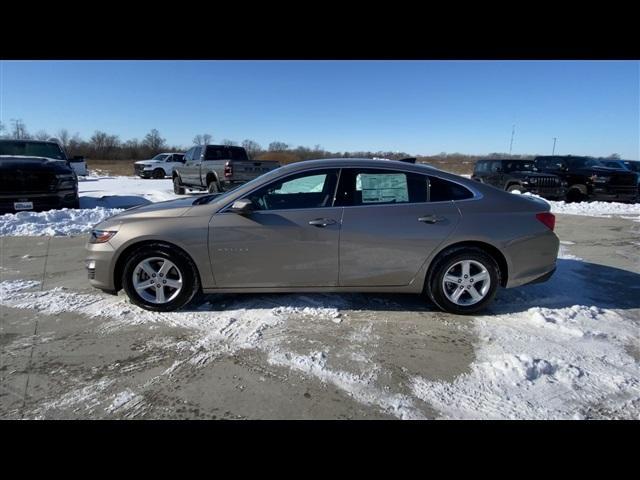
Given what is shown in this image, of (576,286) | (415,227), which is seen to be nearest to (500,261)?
(415,227)

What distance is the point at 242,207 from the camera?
11.8 feet

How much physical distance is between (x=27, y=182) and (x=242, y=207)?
7777 mm

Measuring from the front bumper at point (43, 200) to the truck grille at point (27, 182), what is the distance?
11 cm

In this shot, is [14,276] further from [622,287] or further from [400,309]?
[622,287]

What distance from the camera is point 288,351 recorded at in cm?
309

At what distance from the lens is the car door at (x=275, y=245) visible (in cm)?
364

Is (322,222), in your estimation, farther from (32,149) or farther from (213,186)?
(32,149)

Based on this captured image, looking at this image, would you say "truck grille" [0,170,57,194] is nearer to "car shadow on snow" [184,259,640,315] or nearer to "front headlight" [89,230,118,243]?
"front headlight" [89,230,118,243]

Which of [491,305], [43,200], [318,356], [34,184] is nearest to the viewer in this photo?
[318,356]

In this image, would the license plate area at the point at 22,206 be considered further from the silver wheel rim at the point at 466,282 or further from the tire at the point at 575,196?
the tire at the point at 575,196

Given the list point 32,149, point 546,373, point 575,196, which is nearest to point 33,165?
point 32,149

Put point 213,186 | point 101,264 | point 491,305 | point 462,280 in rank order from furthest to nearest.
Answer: point 213,186 < point 491,305 < point 462,280 < point 101,264
